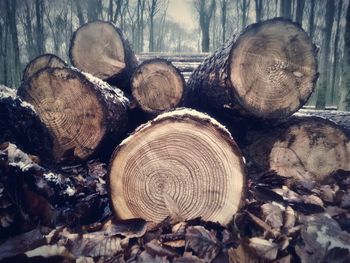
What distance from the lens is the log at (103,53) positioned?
14.3 feet

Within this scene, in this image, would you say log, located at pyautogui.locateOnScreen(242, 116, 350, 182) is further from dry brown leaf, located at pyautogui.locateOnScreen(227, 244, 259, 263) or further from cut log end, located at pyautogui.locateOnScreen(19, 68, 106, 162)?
cut log end, located at pyautogui.locateOnScreen(19, 68, 106, 162)

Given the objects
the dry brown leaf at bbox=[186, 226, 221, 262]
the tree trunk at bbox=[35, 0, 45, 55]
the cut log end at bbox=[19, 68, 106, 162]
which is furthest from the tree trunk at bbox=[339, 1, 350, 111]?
the tree trunk at bbox=[35, 0, 45, 55]

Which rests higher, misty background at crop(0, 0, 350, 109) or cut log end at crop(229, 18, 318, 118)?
misty background at crop(0, 0, 350, 109)

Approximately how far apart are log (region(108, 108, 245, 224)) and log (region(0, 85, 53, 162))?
980mm

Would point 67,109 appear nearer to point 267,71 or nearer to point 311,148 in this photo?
point 267,71

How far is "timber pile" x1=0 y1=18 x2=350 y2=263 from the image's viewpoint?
1979 millimetres

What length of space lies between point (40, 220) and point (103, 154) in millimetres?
1169

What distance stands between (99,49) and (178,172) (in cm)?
289

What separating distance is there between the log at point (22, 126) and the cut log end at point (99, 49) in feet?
5.68

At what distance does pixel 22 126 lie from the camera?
267 cm

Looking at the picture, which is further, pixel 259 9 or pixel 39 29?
pixel 259 9

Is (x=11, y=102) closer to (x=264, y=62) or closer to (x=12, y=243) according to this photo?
(x=12, y=243)

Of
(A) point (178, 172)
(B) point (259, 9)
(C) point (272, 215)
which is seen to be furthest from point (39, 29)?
(C) point (272, 215)

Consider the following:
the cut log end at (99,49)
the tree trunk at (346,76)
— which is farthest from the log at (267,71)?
the tree trunk at (346,76)
